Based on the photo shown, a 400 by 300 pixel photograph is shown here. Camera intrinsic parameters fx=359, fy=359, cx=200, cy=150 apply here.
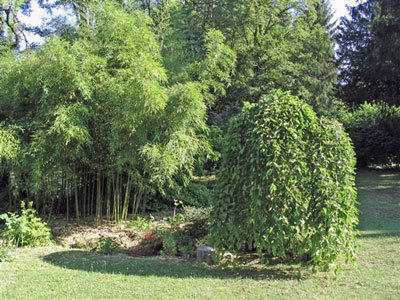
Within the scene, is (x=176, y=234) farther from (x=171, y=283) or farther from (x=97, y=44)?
(x=97, y=44)

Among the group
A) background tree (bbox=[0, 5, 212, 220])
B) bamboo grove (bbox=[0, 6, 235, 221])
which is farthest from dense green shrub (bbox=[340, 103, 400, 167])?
background tree (bbox=[0, 5, 212, 220])

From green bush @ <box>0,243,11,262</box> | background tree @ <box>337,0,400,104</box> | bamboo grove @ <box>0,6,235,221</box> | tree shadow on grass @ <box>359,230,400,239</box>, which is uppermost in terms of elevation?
background tree @ <box>337,0,400,104</box>

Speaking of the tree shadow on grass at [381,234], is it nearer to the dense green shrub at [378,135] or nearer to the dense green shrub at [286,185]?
the dense green shrub at [286,185]

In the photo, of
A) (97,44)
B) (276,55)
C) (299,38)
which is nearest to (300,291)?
(97,44)

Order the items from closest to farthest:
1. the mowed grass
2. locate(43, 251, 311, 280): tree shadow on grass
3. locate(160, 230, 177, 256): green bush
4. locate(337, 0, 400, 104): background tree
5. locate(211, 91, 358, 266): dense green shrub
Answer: the mowed grass < locate(211, 91, 358, 266): dense green shrub < locate(43, 251, 311, 280): tree shadow on grass < locate(160, 230, 177, 256): green bush < locate(337, 0, 400, 104): background tree

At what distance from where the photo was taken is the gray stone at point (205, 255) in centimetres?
372

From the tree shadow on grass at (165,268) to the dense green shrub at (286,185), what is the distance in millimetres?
212

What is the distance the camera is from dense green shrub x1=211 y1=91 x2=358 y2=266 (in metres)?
3.21

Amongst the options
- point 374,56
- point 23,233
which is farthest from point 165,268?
point 374,56

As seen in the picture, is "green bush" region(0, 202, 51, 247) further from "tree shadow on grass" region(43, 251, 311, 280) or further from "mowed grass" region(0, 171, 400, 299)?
"tree shadow on grass" region(43, 251, 311, 280)

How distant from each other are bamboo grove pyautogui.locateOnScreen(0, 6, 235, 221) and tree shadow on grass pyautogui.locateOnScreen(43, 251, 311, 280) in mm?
1278

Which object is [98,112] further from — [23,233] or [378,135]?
[378,135]

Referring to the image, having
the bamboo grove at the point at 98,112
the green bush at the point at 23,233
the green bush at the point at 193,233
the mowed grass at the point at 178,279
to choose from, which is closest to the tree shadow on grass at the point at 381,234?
the mowed grass at the point at 178,279

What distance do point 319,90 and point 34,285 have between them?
361 inches
